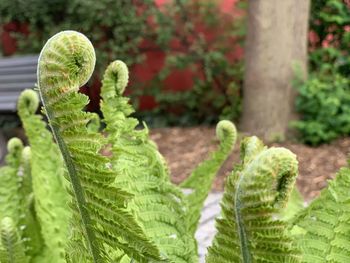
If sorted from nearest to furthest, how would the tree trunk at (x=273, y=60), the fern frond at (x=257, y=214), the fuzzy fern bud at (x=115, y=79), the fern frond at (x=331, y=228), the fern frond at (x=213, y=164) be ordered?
the fern frond at (x=257, y=214) < the fern frond at (x=331, y=228) < the fuzzy fern bud at (x=115, y=79) < the fern frond at (x=213, y=164) < the tree trunk at (x=273, y=60)

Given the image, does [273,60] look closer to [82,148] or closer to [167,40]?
[167,40]

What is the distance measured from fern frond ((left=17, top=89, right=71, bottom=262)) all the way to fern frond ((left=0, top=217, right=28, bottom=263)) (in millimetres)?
237

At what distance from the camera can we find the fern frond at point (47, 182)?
1186 mm

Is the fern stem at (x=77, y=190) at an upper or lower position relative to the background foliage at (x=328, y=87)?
upper

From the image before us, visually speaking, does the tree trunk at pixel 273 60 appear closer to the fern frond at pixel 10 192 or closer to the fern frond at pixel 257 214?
the fern frond at pixel 10 192

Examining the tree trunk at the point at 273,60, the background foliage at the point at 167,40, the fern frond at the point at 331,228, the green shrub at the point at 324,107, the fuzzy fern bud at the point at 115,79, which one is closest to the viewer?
the fern frond at the point at 331,228

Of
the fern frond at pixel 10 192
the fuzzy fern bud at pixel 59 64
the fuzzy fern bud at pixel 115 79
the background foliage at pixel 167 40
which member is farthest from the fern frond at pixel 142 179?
the background foliage at pixel 167 40

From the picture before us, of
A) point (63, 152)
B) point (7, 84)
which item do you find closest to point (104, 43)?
point (7, 84)

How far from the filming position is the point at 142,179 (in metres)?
0.95

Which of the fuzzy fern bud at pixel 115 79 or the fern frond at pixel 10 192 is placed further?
the fern frond at pixel 10 192

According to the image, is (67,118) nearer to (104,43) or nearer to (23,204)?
(23,204)

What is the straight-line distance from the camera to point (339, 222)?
2.75 ft

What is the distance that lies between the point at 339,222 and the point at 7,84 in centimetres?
795

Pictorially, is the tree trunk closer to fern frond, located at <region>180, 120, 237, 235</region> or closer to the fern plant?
the fern plant
